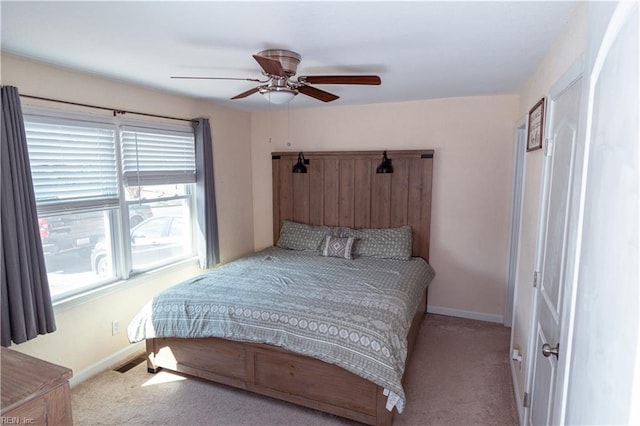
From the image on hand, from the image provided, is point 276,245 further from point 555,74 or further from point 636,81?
point 636,81

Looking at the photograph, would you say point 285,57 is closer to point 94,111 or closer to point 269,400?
point 94,111

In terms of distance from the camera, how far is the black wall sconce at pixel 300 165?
4293 millimetres

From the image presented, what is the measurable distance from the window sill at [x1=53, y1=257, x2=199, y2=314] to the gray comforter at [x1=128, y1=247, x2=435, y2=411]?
0.39 meters

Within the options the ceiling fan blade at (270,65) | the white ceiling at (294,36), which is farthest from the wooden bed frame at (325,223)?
the ceiling fan blade at (270,65)

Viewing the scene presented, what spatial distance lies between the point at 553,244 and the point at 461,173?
2168 mm

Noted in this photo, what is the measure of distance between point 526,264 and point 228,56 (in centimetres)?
239

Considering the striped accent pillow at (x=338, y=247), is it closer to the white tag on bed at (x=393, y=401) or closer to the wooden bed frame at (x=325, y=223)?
the wooden bed frame at (x=325, y=223)

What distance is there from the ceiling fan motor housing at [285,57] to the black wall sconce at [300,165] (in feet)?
6.81

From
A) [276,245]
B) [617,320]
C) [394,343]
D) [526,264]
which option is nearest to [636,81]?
[617,320]

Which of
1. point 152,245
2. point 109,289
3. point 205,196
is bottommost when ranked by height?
point 109,289

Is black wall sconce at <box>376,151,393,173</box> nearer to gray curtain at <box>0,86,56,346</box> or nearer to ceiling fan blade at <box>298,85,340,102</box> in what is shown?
ceiling fan blade at <box>298,85,340,102</box>

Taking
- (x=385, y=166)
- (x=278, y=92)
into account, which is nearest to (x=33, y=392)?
(x=278, y=92)

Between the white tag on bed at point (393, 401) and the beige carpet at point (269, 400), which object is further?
the beige carpet at point (269, 400)

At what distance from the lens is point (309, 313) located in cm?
238
